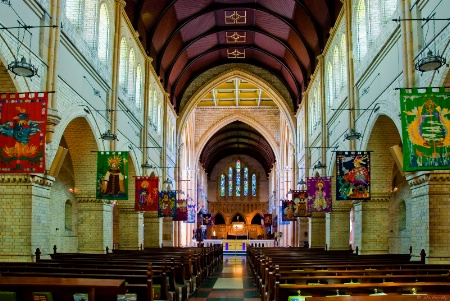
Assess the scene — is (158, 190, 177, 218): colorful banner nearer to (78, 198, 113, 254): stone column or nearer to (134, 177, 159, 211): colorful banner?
(134, 177, 159, 211): colorful banner

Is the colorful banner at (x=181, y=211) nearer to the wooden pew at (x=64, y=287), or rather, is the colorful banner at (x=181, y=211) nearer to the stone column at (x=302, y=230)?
the stone column at (x=302, y=230)

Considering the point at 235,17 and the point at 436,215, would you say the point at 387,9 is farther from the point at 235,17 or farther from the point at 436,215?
Answer: the point at 235,17

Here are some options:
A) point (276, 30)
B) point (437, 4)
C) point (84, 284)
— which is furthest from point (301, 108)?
point (84, 284)

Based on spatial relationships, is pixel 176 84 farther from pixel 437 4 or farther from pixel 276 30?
pixel 437 4

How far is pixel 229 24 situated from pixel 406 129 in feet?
86.3

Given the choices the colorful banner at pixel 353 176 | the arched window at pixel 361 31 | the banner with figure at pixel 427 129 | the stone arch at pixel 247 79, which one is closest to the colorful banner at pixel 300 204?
the stone arch at pixel 247 79

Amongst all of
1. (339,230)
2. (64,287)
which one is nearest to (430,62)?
(64,287)

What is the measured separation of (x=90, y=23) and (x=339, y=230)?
1556 cm

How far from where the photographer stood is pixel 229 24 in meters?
36.8

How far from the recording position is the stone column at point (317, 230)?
33125mm

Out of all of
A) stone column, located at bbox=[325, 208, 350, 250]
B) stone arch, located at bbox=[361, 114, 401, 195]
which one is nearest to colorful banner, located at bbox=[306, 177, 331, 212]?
stone column, located at bbox=[325, 208, 350, 250]

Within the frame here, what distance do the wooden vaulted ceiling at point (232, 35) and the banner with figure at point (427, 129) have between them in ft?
49.7

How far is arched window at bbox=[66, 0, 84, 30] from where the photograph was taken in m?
18.9

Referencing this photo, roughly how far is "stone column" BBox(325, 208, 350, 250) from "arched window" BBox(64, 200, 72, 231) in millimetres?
12846
